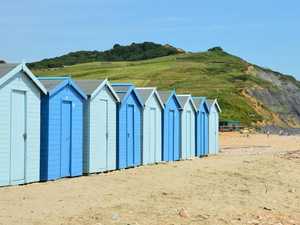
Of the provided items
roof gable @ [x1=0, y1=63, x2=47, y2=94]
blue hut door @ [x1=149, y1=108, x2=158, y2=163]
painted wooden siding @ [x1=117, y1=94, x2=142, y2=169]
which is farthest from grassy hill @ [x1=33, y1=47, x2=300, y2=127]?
roof gable @ [x1=0, y1=63, x2=47, y2=94]

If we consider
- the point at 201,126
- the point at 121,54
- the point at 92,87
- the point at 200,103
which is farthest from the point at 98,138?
the point at 121,54

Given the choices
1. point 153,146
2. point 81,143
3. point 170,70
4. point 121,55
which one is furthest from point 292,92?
point 81,143

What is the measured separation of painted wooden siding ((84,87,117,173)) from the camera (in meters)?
21.9

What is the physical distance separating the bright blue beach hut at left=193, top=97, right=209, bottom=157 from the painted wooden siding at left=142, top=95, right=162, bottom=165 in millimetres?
5571

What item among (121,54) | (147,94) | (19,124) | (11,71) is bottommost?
(19,124)

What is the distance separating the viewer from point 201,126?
34.8m

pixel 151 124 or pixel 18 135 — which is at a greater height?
pixel 151 124

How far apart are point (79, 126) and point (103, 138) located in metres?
1.88

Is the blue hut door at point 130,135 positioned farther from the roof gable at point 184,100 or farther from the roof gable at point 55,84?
the roof gable at point 184,100

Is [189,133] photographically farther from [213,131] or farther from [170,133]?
[213,131]

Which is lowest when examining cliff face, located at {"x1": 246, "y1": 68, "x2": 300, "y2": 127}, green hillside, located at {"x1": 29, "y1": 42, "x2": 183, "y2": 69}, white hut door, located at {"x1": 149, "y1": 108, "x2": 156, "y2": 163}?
white hut door, located at {"x1": 149, "y1": 108, "x2": 156, "y2": 163}

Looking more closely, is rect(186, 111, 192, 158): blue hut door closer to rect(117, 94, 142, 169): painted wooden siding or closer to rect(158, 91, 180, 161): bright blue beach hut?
rect(158, 91, 180, 161): bright blue beach hut

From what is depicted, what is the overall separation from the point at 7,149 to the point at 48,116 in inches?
88.2

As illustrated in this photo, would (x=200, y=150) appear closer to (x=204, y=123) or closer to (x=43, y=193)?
(x=204, y=123)
